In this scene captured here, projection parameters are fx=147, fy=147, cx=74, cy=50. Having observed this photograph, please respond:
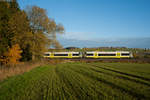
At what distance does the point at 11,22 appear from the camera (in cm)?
2570

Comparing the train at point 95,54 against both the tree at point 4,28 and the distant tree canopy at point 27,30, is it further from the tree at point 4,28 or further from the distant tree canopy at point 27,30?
the tree at point 4,28

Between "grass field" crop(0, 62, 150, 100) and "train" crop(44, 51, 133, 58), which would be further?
"train" crop(44, 51, 133, 58)

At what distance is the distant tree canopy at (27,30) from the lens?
84.3 ft

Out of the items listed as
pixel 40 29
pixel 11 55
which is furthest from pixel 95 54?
pixel 11 55

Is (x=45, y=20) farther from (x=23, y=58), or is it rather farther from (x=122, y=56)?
(x=122, y=56)

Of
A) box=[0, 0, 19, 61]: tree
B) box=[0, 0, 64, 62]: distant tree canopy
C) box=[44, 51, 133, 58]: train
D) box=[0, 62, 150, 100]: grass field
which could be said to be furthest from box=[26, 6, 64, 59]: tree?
box=[44, 51, 133, 58]: train

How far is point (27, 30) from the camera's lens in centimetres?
Result: 3038

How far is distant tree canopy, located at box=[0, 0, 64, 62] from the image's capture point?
25.7m

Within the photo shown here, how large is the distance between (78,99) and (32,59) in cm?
2752

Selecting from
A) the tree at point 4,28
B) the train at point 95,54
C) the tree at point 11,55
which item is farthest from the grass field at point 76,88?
the train at point 95,54

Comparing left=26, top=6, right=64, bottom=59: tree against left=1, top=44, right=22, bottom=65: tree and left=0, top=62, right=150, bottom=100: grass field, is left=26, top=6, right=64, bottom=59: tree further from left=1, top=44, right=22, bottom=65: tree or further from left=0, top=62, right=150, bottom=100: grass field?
left=0, top=62, right=150, bottom=100: grass field

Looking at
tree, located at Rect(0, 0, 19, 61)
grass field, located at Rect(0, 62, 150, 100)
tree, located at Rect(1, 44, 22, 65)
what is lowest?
grass field, located at Rect(0, 62, 150, 100)

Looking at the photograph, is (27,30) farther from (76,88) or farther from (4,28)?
(76,88)

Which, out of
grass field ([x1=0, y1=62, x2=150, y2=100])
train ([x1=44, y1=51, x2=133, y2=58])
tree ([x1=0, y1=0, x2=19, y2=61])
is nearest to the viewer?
grass field ([x1=0, y1=62, x2=150, y2=100])
